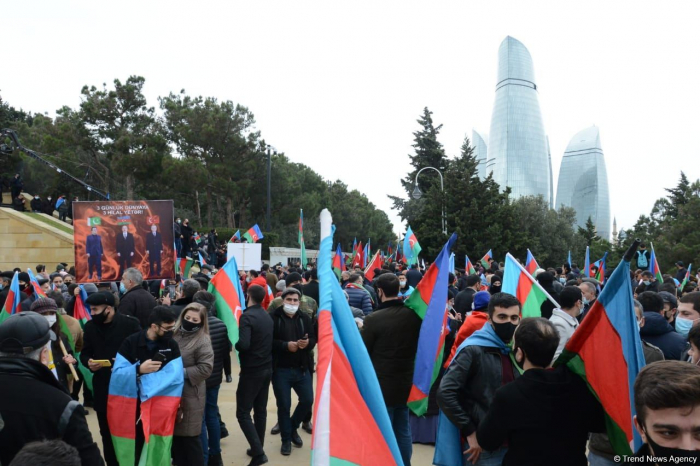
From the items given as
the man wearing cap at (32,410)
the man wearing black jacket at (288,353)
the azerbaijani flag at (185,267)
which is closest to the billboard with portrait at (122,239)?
the man wearing black jacket at (288,353)

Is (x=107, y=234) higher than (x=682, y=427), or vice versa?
(x=107, y=234)

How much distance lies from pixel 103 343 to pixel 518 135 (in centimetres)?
8983

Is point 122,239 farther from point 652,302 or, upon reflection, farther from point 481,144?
point 481,144

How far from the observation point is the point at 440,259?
14.3 feet

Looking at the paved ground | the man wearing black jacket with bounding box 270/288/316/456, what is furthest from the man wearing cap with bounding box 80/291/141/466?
the man wearing black jacket with bounding box 270/288/316/456

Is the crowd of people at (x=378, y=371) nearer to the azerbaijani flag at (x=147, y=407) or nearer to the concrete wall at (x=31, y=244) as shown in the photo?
the azerbaijani flag at (x=147, y=407)

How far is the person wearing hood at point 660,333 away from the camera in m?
4.18

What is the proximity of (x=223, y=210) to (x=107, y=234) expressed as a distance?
39541mm

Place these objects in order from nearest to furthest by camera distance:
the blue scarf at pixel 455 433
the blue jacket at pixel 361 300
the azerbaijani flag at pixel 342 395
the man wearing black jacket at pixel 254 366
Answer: the azerbaijani flag at pixel 342 395, the blue scarf at pixel 455 433, the man wearing black jacket at pixel 254 366, the blue jacket at pixel 361 300

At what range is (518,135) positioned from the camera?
87562 mm

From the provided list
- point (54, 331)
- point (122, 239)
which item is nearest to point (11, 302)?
point (54, 331)

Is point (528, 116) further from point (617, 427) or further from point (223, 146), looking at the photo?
point (617, 427)

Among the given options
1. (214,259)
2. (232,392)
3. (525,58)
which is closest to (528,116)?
(525,58)

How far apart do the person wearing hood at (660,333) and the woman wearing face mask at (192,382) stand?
12.4 ft
